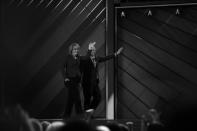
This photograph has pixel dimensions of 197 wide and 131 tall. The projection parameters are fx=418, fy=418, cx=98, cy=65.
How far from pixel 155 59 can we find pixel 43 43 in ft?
9.60

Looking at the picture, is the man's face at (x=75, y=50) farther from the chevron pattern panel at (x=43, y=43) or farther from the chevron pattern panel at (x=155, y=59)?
the chevron pattern panel at (x=155, y=59)

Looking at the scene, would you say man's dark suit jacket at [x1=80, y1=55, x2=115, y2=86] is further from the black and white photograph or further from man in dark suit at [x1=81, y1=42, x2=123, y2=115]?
the black and white photograph

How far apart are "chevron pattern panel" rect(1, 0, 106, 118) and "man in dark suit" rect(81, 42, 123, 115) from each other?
114 cm

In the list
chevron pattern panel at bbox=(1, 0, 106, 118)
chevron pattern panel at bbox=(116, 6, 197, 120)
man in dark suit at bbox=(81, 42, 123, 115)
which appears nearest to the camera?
man in dark suit at bbox=(81, 42, 123, 115)

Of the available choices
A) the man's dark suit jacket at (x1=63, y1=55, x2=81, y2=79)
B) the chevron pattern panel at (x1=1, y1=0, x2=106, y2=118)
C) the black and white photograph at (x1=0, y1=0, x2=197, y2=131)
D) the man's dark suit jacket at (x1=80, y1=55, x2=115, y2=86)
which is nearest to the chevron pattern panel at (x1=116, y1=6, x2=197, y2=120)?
the black and white photograph at (x1=0, y1=0, x2=197, y2=131)

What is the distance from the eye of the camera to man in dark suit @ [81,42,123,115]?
9250 mm

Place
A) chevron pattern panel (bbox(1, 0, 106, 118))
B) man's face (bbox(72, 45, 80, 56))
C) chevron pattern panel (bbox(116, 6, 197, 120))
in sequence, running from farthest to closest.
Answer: chevron pattern panel (bbox(1, 0, 106, 118))
chevron pattern panel (bbox(116, 6, 197, 120))
man's face (bbox(72, 45, 80, 56))

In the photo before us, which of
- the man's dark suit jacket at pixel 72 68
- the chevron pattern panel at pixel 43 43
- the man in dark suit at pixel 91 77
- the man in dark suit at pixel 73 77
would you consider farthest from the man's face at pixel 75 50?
the chevron pattern panel at pixel 43 43

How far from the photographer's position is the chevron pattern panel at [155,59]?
33.5ft

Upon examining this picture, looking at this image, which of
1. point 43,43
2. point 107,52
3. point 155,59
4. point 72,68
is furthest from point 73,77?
point 155,59

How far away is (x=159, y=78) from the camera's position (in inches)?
410

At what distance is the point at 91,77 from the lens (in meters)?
9.31

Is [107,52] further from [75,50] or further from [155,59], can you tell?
[75,50]

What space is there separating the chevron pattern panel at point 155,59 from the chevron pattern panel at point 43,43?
57 centimetres
